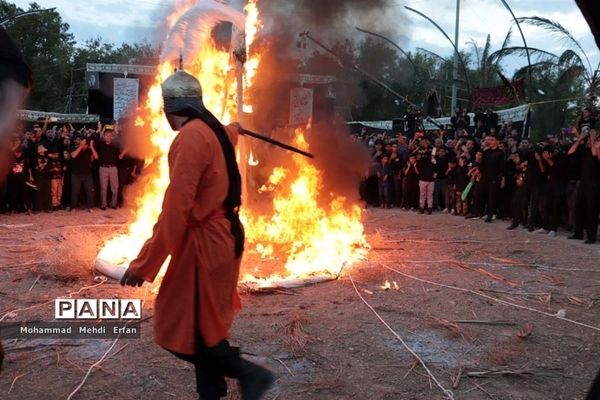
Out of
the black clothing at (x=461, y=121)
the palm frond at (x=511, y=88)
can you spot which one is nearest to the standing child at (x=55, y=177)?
the black clothing at (x=461, y=121)

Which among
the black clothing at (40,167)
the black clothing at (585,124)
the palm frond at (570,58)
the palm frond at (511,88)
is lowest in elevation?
the black clothing at (40,167)

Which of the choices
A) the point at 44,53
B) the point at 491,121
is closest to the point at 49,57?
the point at 44,53

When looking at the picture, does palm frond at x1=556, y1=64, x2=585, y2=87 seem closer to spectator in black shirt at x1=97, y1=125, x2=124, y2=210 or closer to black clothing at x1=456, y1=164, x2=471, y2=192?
black clothing at x1=456, y1=164, x2=471, y2=192

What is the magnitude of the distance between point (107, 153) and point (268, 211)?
608 centimetres

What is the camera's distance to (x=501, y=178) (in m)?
13.0

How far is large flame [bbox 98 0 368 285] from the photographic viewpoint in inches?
296

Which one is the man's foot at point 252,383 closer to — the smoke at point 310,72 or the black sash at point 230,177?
the black sash at point 230,177

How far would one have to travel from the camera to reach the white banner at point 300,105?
39.2 feet

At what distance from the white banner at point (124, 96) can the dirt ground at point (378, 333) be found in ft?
25.8

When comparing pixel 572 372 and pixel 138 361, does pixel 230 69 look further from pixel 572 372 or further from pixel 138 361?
pixel 572 372

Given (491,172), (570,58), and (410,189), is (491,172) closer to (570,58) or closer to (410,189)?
(410,189)

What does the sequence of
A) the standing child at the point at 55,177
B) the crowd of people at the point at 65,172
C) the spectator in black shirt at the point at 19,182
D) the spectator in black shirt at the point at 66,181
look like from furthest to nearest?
the spectator in black shirt at the point at 66,181, the standing child at the point at 55,177, the crowd of people at the point at 65,172, the spectator in black shirt at the point at 19,182

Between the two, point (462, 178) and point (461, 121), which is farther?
point (461, 121)

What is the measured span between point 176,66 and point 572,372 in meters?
6.01
